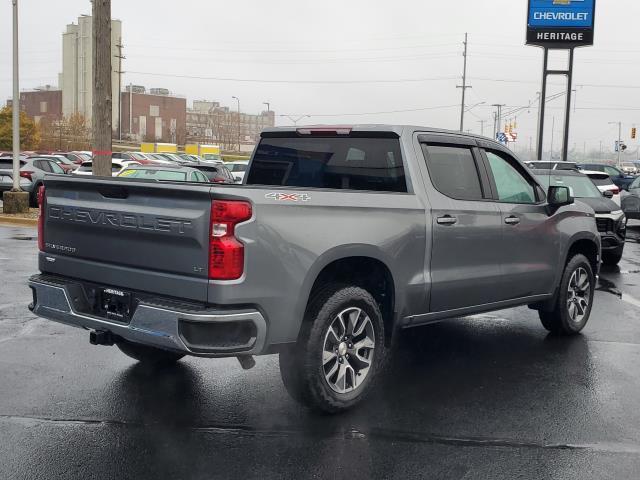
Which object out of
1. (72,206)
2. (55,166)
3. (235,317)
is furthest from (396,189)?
(55,166)

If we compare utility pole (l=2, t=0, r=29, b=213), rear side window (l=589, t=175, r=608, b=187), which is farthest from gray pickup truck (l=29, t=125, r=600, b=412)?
utility pole (l=2, t=0, r=29, b=213)

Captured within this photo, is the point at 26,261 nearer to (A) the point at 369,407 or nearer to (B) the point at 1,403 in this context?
(B) the point at 1,403

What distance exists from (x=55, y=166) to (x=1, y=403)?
20351 millimetres

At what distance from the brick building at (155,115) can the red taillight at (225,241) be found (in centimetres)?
14014

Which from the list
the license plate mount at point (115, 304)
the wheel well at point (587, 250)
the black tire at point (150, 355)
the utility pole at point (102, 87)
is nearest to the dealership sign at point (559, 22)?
the utility pole at point (102, 87)

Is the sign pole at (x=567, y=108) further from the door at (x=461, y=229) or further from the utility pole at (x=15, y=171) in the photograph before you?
the door at (x=461, y=229)

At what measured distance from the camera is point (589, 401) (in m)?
5.30

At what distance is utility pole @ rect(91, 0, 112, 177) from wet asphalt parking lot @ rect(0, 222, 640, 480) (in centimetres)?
814

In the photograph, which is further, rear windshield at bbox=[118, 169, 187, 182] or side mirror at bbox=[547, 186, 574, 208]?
rear windshield at bbox=[118, 169, 187, 182]

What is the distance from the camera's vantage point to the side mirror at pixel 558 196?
6.71 metres

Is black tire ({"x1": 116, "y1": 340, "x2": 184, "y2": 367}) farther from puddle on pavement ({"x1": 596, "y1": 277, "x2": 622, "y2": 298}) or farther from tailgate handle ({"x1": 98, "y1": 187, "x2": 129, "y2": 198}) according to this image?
puddle on pavement ({"x1": 596, "y1": 277, "x2": 622, "y2": 298})

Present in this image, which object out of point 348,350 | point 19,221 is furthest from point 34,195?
point 348,350

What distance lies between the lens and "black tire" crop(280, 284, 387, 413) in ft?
15.2

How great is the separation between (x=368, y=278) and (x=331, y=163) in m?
1.19
